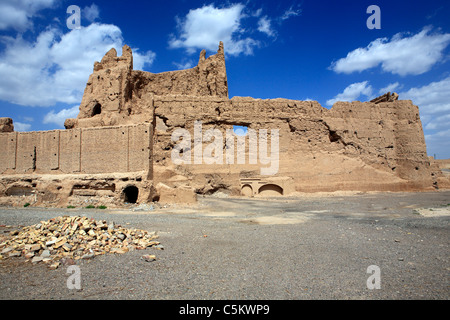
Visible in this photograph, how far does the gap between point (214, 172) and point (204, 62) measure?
1227cm

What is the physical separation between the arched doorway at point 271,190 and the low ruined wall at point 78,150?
10896 mm

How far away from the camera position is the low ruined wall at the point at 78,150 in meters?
16.3

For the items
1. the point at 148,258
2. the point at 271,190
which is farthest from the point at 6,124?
the point at 148,258

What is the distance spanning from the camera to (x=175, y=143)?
77.7 ft

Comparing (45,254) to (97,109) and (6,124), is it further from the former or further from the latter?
(97,109)

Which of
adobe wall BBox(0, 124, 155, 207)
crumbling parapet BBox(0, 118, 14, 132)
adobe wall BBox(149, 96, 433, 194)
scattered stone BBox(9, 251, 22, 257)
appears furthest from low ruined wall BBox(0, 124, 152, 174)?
scattered stone BBox(9, 251, 22, 257)

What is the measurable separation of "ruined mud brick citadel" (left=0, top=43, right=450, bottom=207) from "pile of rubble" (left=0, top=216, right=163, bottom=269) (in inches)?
356

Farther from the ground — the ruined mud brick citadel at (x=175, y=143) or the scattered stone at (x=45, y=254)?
the ruined mud brick citadel at (x=175, y=143)

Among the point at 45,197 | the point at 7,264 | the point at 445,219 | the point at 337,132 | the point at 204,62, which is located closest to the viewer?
the point at 7,264

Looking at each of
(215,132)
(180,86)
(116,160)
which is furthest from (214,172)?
(180,86)

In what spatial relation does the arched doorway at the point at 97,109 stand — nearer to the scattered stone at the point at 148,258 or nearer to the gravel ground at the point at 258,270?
the gravel ground at the point at 258,270

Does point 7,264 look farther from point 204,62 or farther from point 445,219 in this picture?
point 204,62

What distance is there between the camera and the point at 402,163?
26.7m

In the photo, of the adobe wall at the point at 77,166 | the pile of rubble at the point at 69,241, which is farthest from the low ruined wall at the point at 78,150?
the pile of rubble at the point at 69,241
